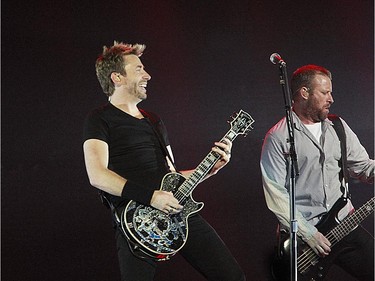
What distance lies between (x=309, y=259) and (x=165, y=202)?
4.02 feet

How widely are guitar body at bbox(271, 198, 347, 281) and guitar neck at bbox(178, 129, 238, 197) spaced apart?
85 cm

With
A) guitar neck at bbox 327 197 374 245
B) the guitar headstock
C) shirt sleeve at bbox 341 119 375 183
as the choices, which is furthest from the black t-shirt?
shirt sleeve at bbox 341 119 375 183

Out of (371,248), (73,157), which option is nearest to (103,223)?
(73,157)

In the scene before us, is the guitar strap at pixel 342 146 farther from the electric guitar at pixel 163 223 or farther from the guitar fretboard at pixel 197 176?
the electric guitar at pixel 163 223

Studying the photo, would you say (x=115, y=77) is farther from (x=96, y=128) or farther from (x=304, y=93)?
(x=304, y=93)

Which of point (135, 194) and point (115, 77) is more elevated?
point (115, 77)

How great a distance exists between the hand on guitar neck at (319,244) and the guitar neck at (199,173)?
92 cm

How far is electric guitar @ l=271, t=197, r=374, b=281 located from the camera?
14.0 ft

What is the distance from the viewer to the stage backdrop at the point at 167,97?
15.4 ft

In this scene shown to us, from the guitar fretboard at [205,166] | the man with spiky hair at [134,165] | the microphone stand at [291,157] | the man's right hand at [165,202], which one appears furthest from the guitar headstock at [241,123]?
the man's right hand at [165,202]

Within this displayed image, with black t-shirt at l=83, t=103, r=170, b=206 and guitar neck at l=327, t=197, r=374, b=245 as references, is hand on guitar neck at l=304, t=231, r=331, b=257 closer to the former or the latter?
guitar neck at l=327, t=197, r=374, b=245

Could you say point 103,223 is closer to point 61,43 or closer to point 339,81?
point 61,43

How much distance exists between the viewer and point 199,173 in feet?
12.6

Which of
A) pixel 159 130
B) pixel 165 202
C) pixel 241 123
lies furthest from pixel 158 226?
pixel 241 123
